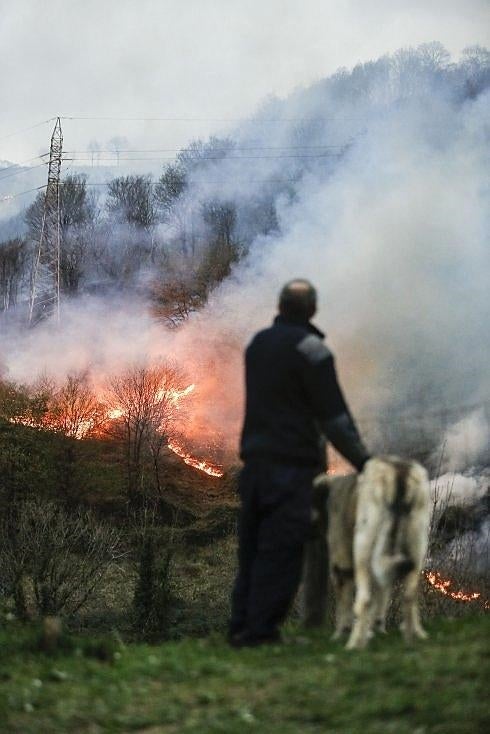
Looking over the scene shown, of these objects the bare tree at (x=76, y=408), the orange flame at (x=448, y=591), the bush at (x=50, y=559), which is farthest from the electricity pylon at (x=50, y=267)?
the orange flame at (x=448, y=591)

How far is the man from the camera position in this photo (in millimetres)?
9273

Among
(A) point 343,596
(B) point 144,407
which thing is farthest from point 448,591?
(B) point 144,407

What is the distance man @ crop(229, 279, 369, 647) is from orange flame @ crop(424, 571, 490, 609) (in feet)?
123

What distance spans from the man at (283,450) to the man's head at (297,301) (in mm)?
189

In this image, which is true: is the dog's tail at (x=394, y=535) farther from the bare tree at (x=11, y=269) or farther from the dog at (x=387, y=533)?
the bare tree at (x=11, y=269)

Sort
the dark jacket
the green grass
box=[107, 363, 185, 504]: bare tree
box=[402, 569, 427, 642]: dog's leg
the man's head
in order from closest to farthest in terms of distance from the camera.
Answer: the green grass < box=[402, 569, 427, 642]: dog's leg < the dark jacket < the man's head < box=[107, 363, 185, 504]: bare tree

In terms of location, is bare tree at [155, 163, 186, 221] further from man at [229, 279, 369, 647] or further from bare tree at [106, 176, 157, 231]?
man at [229, 279, 369, 647]

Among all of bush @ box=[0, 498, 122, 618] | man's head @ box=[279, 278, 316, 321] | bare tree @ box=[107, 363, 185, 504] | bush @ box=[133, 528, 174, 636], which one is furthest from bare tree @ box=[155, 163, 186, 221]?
man's head @ box=[279, 278, 316, 321]

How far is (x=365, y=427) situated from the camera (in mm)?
76938

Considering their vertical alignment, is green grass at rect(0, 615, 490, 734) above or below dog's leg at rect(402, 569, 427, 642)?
below

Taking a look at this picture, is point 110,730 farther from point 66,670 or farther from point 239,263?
point 239,263

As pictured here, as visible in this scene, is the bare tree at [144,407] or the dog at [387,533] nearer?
the dog at [387,533]

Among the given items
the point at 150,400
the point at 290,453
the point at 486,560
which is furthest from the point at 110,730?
the point at 150,400

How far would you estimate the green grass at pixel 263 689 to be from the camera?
6.97 m
